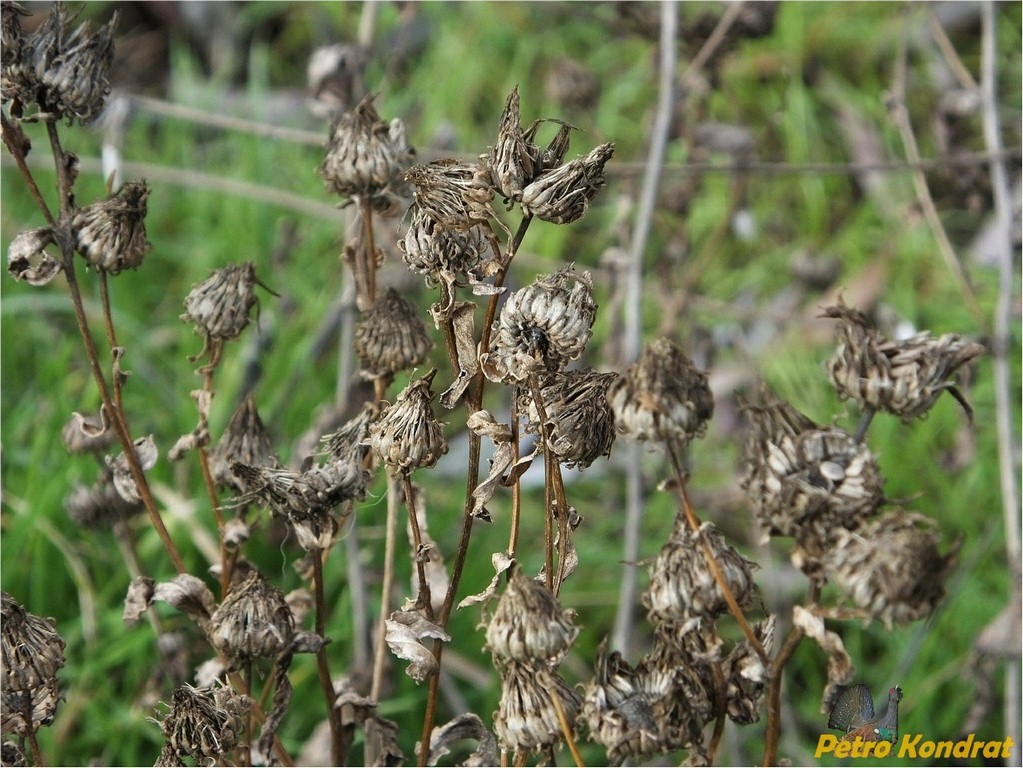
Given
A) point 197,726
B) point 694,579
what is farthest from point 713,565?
point 197,726

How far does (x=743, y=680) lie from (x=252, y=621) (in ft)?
1.61

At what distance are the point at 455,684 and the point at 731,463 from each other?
0.93 meters

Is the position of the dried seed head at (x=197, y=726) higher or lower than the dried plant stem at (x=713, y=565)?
lower

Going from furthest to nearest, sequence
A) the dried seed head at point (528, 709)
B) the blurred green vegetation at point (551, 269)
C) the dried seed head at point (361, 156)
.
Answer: the blurred green vegetation at point (551, 269), the dried seed head at point (361, 156), the dried seed head at point (528, 709)

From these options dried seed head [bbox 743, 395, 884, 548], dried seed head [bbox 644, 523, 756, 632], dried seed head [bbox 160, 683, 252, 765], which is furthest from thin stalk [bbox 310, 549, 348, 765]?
dried seed head [bbox 743, 395, 884, 548]

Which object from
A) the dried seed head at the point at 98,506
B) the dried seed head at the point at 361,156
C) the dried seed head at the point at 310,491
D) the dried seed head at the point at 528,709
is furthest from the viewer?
the dried seed head at the point at 98,506

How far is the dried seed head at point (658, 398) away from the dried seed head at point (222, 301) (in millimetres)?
493

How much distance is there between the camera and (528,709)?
102 centimetres

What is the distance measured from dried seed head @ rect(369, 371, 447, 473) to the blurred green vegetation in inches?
13.6

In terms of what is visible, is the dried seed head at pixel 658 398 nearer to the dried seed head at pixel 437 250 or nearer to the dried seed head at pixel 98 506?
the dried seed head at pixel 437 250

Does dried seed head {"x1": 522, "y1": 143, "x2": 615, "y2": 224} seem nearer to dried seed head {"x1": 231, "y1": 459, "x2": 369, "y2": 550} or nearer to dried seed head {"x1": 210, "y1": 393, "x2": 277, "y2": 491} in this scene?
dried seed head {"x1": 231, "y1": 459, "x2": 369, "y2": 550}

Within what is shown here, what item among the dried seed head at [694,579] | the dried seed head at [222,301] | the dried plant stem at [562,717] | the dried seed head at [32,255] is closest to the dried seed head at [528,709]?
the dried plant stem at [562,717]

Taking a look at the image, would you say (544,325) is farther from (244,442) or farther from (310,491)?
(244,442)

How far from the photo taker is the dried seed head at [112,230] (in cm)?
118
